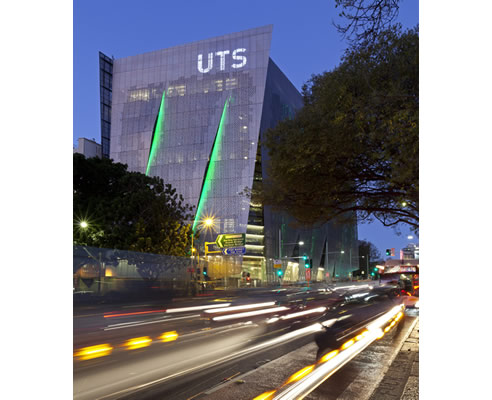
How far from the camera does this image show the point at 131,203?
28.1m

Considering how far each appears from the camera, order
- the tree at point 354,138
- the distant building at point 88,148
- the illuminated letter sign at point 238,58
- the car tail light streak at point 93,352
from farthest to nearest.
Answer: the distant building at point 88,148, the illuminated letter sign at point 238,58, the tree at point 354,138, the car tail light streak at point 93,352

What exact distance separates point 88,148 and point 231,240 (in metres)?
36.1

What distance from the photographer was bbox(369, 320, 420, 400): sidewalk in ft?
18.5

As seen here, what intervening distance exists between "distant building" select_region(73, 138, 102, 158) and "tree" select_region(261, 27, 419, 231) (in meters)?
64.6

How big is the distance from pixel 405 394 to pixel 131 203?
24512 mm

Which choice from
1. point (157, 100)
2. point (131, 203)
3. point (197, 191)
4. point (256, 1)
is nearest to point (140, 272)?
point (131, 203)

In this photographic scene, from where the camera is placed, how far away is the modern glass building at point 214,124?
62.8 meters

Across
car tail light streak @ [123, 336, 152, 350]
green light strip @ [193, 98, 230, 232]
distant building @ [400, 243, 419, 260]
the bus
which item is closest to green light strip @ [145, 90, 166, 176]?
green light strip @ [193, 98, 230, 232]

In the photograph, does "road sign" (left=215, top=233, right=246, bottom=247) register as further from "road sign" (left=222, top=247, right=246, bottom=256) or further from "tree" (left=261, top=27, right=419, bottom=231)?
"tree" (left=261, top=27, right=419, bottom=231)

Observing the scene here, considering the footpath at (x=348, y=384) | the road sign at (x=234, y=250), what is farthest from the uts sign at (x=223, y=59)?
the footpath at (x=348, y=384)

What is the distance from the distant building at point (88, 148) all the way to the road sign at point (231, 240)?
31.9 m

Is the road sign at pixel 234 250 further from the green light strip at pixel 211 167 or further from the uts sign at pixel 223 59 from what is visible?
the uts sign at pixel 223 59
